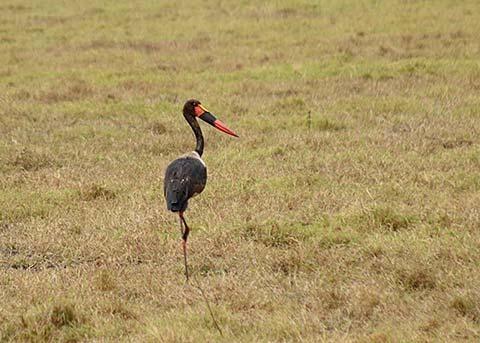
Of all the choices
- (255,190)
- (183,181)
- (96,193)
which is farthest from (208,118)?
(96,193)

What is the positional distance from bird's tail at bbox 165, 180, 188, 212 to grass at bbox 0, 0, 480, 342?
20.3 inches

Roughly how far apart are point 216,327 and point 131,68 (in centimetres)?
1079

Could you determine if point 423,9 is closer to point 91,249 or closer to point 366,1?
point 366,1

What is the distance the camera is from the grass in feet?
17.5

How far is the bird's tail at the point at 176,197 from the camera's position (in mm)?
5988

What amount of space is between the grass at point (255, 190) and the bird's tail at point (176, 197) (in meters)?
0.52

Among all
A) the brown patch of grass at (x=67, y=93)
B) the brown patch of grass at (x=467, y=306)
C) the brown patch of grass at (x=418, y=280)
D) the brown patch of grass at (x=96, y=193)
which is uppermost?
the brown patch of grass at (x=467, y=306)

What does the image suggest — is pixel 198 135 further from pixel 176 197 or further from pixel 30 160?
pixel 30 160

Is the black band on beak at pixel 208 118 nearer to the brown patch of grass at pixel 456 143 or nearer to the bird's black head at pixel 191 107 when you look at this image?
the bird's black head at pixel 191 107

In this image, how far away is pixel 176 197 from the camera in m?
6.04

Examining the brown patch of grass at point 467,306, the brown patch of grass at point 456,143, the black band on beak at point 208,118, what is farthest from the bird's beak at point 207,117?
the brown patch of grass at point 456,143

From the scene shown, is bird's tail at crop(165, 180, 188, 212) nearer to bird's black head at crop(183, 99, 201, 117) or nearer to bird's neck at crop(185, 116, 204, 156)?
bird's neck at crop(185, 116, 204, 156)

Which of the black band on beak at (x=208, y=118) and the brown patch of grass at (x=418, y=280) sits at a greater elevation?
the black band on beak at (x=208, y=118)

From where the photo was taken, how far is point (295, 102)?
1212 centimetres
